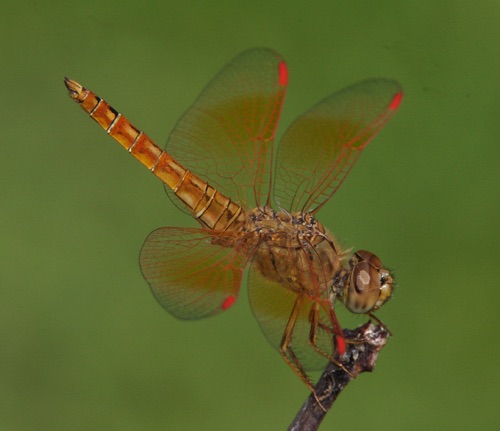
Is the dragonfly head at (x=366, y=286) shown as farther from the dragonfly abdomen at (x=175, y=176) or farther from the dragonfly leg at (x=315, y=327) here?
the dragonfly abdomen at (x=175, y=176)

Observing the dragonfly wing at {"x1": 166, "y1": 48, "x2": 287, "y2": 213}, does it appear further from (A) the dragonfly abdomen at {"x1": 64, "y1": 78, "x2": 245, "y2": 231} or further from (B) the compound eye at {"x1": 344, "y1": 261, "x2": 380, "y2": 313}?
(B) the compound eye at {"x1": 344, "y1": 261, "x2": 380, "y2": 313}

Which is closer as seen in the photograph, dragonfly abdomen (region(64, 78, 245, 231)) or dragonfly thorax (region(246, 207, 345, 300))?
dragonfly thorax (region(246, 207, 345, 300))

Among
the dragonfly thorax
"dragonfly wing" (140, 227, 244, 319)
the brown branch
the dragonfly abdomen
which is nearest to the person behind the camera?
the brown branch

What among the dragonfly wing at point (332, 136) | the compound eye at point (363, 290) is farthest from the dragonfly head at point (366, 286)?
the dragonfly wing at point (332, 136)

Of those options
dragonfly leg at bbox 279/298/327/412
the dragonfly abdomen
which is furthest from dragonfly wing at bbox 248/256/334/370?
the dragonfly abdomen

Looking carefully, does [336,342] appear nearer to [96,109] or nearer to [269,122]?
[269,122]

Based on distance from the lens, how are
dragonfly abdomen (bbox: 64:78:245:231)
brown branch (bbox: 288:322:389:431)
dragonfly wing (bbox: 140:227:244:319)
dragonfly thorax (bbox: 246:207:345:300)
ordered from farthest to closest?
dragonfly abdomen (bbox: 64:78:245:231)
dragonfly thorax (bbox: 246:207:345:300)
dragonfly wing (bbox: 140:227:244:319)
brown branch (bbox: 288:322:389:431)

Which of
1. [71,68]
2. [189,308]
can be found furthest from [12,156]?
[189,308]

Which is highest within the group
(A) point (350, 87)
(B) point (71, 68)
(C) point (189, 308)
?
(A) point (350, 87)
